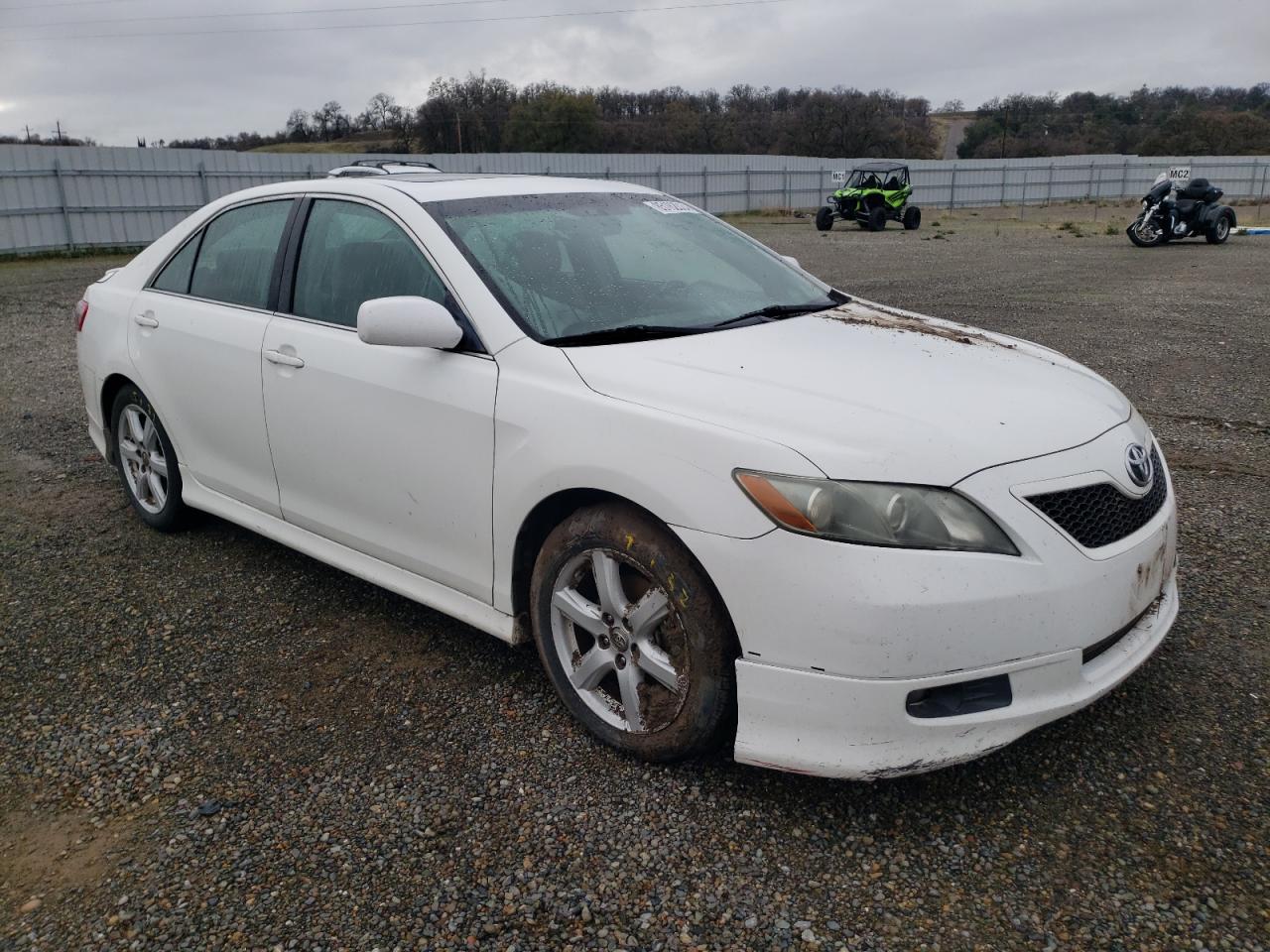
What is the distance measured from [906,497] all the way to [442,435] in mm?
1399

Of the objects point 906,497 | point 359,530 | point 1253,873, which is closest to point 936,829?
point 1253,873

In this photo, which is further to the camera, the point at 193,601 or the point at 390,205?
the point at 193,601

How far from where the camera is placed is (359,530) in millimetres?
3391

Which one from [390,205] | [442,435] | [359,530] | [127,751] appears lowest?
[127,751]

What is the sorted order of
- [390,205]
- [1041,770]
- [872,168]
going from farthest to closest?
[872,168], [390,205], [1041,770]

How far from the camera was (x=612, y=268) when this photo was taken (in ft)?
10.9

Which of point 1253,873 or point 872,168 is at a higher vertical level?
point 872,168

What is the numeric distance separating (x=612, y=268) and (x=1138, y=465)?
169 cm

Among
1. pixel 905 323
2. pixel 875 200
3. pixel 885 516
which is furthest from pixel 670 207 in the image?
pixel 875 200

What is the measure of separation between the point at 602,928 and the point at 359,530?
5.57ft

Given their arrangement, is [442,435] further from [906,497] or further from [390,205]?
[906,497]

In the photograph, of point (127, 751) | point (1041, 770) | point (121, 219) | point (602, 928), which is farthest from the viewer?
point (121, 219)

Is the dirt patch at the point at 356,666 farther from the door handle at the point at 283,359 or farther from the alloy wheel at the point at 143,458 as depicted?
the alloy wheel at the point at 143,458

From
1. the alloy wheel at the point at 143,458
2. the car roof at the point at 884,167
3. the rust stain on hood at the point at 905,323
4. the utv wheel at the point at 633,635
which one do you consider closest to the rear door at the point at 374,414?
the utv wheel at the point at 633,635
